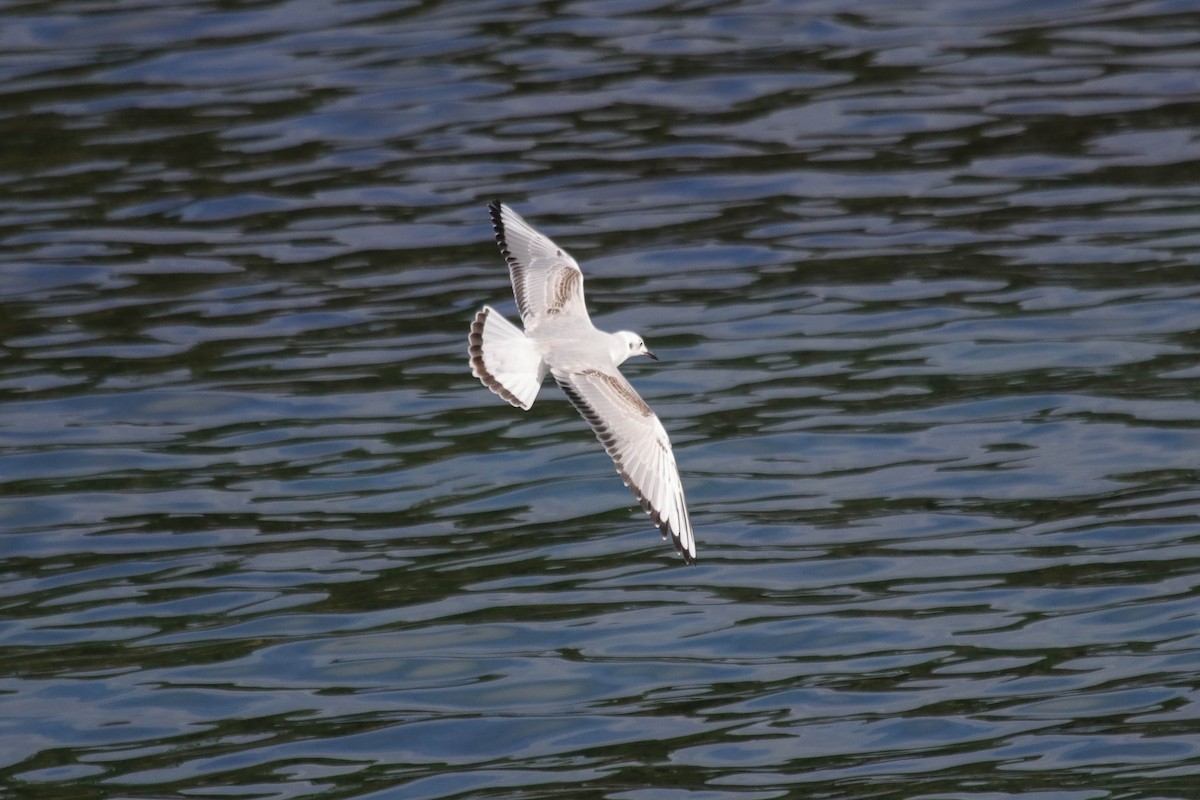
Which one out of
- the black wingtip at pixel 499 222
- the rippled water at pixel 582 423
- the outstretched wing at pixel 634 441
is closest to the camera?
the outstretched wing at pixel 634 441

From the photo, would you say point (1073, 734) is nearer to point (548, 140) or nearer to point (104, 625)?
point (104, 625)

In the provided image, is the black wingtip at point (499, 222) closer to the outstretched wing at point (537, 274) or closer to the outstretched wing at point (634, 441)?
the outstretched wing at point (537, 274)

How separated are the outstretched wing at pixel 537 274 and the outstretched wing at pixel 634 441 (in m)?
0.83

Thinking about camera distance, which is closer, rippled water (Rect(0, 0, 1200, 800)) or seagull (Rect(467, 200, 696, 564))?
seagull (Rect(467, 200, 696, 564))

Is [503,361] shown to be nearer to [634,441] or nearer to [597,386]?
[597,386]

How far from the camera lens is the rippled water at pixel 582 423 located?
8.88 metres

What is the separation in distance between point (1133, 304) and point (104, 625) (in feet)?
21.8

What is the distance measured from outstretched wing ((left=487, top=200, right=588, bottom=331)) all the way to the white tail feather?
0.54m

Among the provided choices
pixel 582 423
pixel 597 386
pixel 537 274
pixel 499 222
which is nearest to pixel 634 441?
pixel 597 386

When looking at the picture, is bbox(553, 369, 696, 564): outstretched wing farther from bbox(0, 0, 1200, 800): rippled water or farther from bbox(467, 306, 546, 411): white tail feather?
bbox(0, 0, 1200, 800): rippled water

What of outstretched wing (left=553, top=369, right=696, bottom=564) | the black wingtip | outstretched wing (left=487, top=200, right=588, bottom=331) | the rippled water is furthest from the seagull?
the rippled water

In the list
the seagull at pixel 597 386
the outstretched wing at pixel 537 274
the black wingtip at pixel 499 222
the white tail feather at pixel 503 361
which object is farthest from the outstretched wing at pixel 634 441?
the black wingtip at pixel 499 222

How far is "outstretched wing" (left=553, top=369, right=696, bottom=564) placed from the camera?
28.6ft

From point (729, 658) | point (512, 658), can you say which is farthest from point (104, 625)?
point (729, 658)
